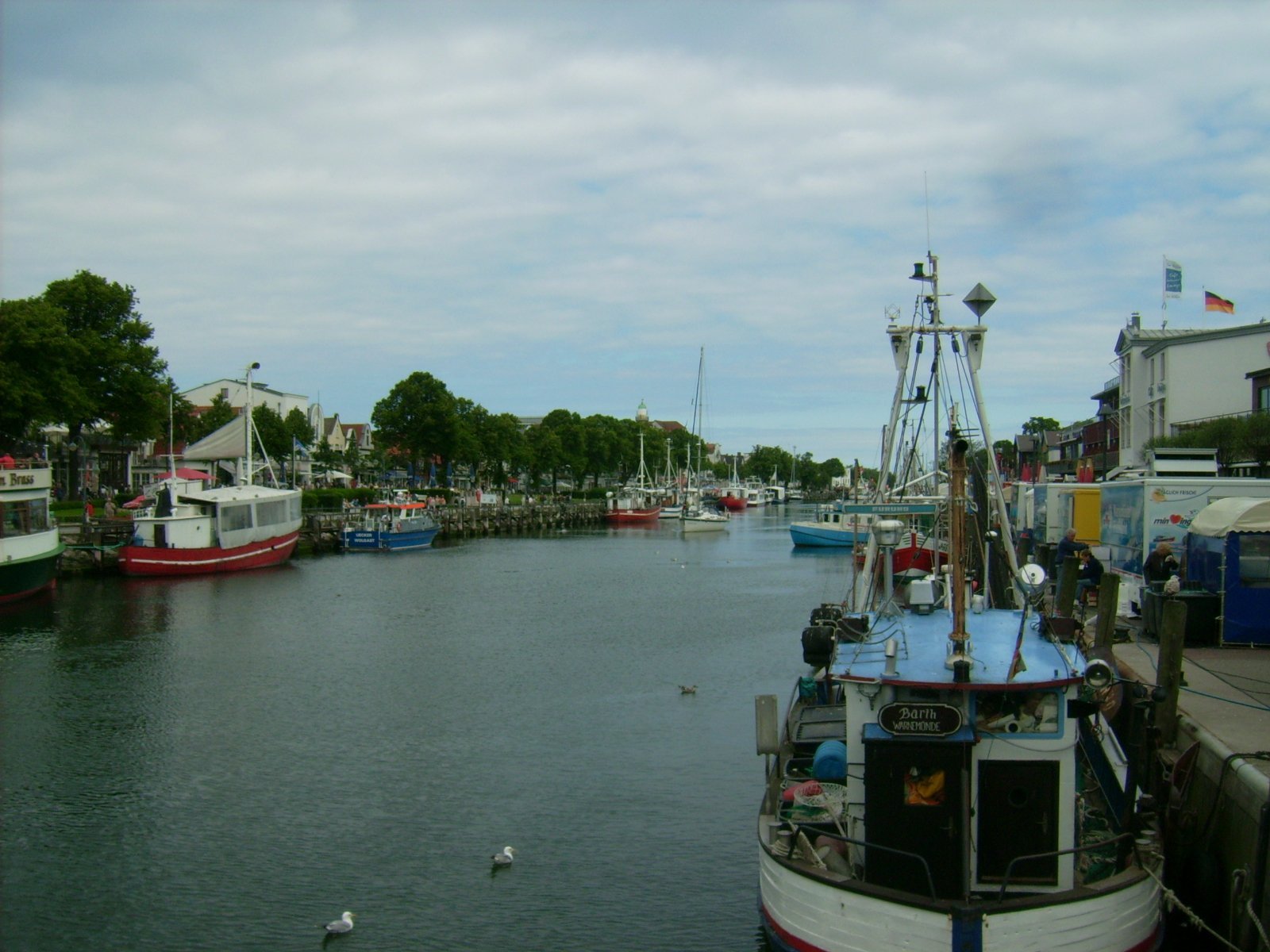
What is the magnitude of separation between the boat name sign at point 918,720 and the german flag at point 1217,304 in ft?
166

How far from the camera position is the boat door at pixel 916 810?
10.5m

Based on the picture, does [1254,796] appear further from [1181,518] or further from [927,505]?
[1181,518]

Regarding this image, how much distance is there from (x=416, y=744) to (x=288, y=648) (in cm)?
1335

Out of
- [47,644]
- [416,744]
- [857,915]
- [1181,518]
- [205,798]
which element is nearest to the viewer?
[857,915]

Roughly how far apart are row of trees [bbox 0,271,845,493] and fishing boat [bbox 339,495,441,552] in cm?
1441

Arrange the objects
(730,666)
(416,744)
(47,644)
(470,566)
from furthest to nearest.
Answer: (470,566) → (47,644) → (730,666) → (416,744)

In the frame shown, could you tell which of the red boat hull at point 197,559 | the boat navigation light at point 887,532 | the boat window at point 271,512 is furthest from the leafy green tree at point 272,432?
the boat navigation light at point 887,532

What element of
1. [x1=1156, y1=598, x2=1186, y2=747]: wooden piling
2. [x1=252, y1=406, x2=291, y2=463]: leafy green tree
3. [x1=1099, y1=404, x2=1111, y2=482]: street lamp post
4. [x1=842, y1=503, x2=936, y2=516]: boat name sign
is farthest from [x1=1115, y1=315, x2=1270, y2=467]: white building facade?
[x1=252, y1=406, x2=291, y2=463]: leafy green tree

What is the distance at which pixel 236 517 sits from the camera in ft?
194

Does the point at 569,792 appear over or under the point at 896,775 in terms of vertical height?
under

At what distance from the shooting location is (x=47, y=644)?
111ft

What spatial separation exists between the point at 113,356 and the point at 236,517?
14730 millimetres

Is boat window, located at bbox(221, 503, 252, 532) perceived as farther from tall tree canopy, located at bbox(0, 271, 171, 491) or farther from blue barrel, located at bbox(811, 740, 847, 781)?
blue barrel, located at bbox(811, 740, 847, 781)

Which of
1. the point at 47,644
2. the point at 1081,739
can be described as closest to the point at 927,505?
the point at 1081,739
